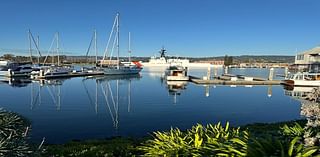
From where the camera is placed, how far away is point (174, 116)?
68.5ft

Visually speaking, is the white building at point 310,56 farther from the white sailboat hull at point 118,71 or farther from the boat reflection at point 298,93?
the white sailboat hull at point 118,71

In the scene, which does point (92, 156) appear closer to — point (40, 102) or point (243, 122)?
point (243, 122)

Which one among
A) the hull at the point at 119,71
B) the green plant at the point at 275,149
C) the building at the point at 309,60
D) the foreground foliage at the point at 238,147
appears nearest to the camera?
the green plant at the point at 275,149

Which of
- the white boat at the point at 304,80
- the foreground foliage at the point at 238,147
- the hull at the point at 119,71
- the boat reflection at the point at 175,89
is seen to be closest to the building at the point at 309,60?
the white boat at the point at 304,80

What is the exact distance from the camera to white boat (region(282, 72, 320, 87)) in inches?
1939

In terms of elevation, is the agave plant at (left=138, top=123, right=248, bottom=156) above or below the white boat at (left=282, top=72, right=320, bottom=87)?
above

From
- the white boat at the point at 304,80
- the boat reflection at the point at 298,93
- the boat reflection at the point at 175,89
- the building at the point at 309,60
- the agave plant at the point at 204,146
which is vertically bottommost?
the boat reflection at the point at 298,93

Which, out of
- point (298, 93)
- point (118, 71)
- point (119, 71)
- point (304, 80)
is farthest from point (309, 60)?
point (118, 71)

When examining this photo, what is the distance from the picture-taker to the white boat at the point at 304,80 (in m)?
49.2

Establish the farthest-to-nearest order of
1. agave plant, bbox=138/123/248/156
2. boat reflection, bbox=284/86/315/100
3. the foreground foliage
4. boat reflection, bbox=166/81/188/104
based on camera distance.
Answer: boat reflection, bbox=284/86/315/100 < boat reflection, bbox=166/81/188/104 < agave plant, bbox=138/123/248/156 < the foreground foliage

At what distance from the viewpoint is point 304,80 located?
163 ft

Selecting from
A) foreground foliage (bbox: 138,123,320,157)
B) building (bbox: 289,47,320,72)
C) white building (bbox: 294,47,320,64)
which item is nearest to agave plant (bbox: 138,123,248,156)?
foreground foliage (bbox: 138,123,320,157)

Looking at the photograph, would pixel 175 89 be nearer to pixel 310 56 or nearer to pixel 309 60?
pixel 309 60

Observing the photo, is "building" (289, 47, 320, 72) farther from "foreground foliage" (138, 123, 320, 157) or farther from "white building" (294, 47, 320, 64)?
"foreground foliage" (138, 123, 320, 157)
